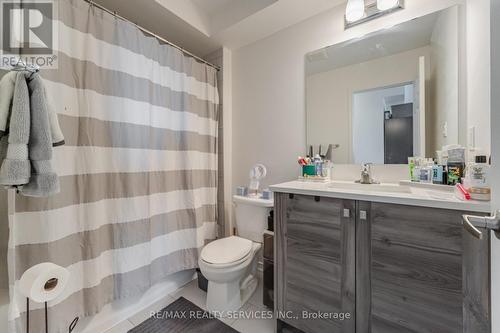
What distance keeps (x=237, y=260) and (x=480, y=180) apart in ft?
4.21

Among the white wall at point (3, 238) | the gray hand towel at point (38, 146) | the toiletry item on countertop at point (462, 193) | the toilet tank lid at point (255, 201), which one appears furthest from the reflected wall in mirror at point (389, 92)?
the white wall at point (3, 238)

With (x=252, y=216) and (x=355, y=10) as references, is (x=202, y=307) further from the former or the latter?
(x=355, y=10)

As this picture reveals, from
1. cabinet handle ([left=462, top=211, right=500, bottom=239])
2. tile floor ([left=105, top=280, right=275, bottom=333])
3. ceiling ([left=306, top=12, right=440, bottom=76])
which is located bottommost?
tile floor ([left=105, top=280, right=275, bottom=333])

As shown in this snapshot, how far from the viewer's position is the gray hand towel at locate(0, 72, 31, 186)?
2.72 feet

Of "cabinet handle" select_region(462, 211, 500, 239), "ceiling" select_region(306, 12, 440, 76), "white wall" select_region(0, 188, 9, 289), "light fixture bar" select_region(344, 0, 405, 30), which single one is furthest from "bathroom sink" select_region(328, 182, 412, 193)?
"white wall" select_region(0, 188, 9, 289)

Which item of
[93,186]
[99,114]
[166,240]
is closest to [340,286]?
[166,240]

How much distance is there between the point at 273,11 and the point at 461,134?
148 cm

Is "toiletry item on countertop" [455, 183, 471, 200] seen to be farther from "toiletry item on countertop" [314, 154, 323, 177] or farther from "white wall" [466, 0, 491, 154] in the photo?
"toiletry item on countertop" [314, 154, 323, 177]

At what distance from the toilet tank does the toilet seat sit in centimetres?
8

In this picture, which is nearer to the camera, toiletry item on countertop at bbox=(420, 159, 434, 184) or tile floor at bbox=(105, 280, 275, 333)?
toiletry item on countertop at bbox=(420, 159, 434, 184)

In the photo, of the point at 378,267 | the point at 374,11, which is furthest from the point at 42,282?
the point at 374,11

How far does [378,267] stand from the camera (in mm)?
959

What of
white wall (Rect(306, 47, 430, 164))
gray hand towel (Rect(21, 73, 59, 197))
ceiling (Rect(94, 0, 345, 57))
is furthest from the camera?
ceiling (Rect(94, 0, 345, 57))

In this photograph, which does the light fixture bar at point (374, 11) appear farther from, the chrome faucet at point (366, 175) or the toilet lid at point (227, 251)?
the toilet lid at point (227, 251)
